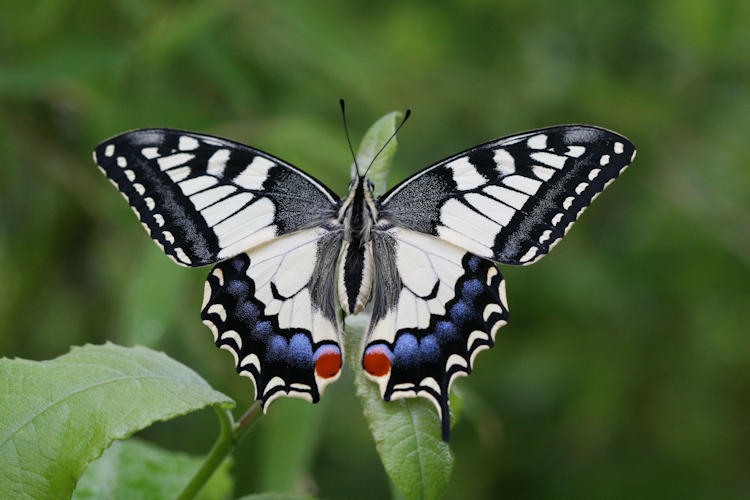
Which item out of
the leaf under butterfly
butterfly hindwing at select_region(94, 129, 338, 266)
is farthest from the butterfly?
the leaf under butterfly

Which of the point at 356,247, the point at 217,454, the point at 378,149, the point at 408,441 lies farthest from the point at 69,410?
the point at 356,247

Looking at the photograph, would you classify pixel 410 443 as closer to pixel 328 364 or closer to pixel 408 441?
pixel 408 441

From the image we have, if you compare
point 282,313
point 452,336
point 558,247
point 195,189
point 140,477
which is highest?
point 558,247

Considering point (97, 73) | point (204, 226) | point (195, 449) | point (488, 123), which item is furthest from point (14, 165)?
point (488, 123)

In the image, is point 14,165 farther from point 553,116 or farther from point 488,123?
point 553,116

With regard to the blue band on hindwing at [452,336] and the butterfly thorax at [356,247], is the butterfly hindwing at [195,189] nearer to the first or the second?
the butterfly thorax at [356,247]

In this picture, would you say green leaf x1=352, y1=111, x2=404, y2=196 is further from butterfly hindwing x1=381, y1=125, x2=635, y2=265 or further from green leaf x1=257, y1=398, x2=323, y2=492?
green leaf x1=257, y1=398, x2=323, y2=492
